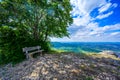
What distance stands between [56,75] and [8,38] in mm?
6460

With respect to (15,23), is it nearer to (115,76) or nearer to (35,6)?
(35,6)

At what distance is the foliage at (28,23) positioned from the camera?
1119 centimetres

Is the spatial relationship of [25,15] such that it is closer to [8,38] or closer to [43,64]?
[8,38]

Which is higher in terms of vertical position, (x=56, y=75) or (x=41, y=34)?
(x=41, y=34)

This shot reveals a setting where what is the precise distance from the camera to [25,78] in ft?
23.2

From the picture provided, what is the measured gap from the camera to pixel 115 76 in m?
7.58

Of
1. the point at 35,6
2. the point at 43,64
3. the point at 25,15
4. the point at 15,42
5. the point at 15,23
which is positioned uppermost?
the point at 35,6

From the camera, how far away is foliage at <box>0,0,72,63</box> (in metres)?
11.2

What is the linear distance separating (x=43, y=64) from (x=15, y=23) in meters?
5.92

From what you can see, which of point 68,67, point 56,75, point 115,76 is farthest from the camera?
point 68,67

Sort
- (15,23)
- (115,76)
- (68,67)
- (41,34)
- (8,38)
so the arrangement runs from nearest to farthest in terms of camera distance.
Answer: (115,76) < (68,67) < (8,38) < (15,23) < (41,34)

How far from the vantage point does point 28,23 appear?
1307 centimetres

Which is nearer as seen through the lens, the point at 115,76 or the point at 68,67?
the point at 115,76

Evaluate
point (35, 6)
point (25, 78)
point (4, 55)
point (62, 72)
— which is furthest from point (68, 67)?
point (35, 6)
